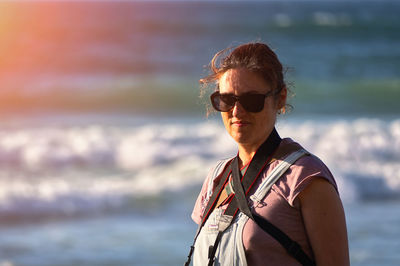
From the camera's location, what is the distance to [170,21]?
32594 millimetres

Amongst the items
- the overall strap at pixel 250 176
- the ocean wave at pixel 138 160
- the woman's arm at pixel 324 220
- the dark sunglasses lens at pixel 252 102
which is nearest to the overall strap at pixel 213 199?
the overall strap at pixel 250 176

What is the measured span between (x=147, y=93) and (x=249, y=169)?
16.3 meters

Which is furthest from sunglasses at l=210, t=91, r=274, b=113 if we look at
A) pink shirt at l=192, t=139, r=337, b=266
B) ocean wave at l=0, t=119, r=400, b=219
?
ocean wave at l=0, t=119, r=400, b=219

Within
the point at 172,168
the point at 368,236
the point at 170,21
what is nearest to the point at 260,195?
the point at 368,236

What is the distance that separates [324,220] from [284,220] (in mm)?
104

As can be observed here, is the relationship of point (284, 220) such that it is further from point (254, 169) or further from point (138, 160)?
point (138, 160)

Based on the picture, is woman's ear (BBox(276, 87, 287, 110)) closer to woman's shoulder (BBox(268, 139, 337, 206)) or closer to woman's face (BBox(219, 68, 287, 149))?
woman's face (BBox(219, 68, 287, 149))

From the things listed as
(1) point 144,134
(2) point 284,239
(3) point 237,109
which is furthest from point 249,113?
(1) point 144,134

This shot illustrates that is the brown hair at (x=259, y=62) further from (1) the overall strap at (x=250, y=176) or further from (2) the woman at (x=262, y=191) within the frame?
(1) the overall strap at (x=250, y=176)

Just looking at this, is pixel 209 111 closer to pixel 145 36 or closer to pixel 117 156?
pixel 117 156

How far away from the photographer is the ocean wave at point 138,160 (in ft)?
27.5

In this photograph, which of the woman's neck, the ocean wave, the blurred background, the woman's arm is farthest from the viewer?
the ocean wave

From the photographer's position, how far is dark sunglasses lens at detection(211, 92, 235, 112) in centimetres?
215

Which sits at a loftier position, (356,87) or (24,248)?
(356,87)
